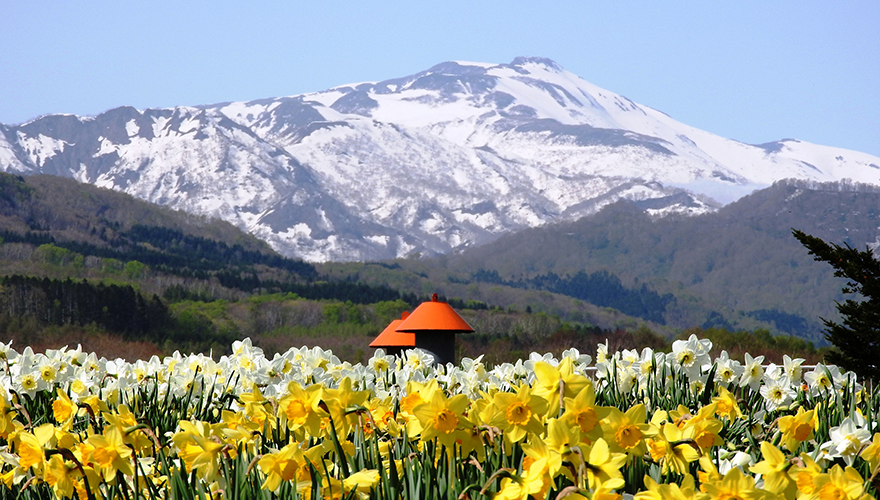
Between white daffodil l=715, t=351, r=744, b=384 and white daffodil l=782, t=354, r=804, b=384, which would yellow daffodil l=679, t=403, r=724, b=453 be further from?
white daffodil l=782, t=354, r=804, b=384

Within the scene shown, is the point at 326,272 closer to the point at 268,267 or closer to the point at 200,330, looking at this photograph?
the point at 268,267

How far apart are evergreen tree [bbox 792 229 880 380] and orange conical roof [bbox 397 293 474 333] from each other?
4221mm

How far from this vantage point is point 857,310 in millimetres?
10266

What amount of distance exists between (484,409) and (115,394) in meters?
3.35

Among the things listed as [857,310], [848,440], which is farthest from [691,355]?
[857,310]

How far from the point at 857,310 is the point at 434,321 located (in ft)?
16.6

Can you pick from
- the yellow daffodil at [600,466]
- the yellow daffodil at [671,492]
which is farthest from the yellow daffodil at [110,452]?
the yellow daffodil at [671,492]

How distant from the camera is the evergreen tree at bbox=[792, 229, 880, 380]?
976 cm

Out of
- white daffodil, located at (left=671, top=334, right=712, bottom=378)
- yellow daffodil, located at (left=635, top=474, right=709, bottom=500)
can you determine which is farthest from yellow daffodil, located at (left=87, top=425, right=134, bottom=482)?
white daffodil, located at (left=671, top=334, right=712, bottom=378)

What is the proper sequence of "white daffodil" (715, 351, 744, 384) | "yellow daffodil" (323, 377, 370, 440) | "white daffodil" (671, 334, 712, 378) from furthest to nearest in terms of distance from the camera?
"white daffodil" (715, 351, 744, 384) < "white daffodil" (671, 334, 712, 378) < "yellow daffodil" (323, 377, 370, 440)

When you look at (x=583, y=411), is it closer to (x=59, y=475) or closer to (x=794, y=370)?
(x=59, y=475)

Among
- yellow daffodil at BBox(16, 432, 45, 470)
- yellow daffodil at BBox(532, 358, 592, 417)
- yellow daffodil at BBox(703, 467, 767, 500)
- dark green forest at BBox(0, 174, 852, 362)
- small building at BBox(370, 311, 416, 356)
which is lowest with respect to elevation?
dark green forest at BBox(0, 174, 852, 362)

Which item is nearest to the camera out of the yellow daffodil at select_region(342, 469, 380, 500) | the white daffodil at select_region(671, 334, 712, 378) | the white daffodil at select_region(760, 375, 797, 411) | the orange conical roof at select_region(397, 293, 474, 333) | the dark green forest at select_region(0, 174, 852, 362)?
the yellow daffodil at select_region(342, 469, 380, 500)

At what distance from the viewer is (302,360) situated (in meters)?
6.50
